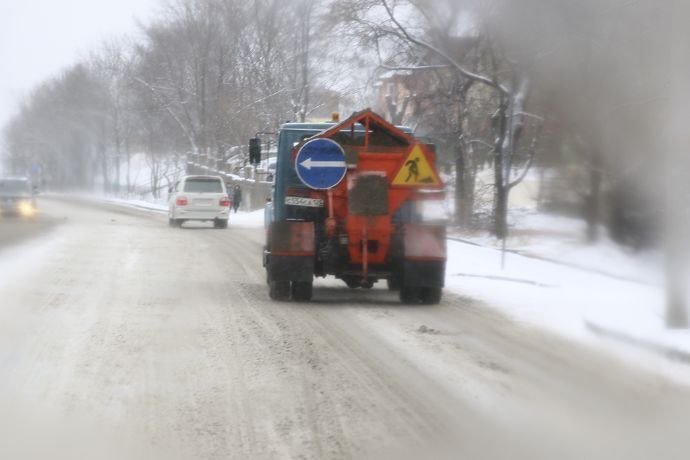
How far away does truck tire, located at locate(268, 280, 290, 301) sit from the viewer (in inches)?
546

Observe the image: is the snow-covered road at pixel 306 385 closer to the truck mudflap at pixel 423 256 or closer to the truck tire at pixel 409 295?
the truck tire at pixel 409 295

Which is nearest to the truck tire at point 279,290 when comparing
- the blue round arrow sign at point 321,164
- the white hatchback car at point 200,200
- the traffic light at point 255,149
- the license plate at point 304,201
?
the license plate at point 304,201

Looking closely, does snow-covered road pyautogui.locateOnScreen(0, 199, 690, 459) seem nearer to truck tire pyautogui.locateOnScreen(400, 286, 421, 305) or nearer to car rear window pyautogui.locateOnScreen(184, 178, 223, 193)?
truck tire pyautogui.locateOnScreen(400, 286, 421, 305)

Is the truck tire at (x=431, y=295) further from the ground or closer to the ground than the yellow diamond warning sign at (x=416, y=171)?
closer to the ground

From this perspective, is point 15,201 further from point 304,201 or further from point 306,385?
point 306,385

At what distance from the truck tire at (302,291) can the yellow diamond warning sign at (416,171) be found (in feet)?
5.91

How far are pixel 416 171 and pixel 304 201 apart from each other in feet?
5.33

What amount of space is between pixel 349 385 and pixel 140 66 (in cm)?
6261

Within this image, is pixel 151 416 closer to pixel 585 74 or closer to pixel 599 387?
pixel 599 387

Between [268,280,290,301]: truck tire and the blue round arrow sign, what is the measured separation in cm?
144

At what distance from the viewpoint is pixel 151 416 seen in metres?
6.88

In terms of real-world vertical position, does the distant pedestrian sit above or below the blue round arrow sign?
below

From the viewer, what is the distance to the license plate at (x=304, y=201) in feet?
46.1

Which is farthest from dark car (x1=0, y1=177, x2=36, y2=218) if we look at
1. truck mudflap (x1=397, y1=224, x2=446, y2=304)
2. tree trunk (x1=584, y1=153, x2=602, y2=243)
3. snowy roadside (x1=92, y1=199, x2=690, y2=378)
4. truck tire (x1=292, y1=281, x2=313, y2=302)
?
truck mudflap (x1=397, y1=224, x2=446, y2=304)
